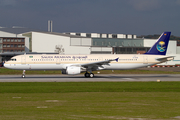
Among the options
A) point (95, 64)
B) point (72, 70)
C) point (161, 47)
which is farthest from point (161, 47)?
point (72, 70)

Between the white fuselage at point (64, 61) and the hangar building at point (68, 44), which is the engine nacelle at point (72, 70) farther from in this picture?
the hangar building at point (68, 44)

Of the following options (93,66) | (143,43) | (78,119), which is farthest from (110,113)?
(143,43)

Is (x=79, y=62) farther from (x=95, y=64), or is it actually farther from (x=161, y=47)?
(x=161, y=47)

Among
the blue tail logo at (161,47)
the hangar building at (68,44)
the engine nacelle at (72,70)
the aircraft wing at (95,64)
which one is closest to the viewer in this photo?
the engine nacelle at (72,70)

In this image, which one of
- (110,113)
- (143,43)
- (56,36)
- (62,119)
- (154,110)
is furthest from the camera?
(143,43)

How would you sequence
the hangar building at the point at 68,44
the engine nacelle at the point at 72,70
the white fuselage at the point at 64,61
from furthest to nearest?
1. the hangar building at the point at 68,44
2. the white fuselage at the point at 64,61
3. the engine nacelle at the point at 72,70

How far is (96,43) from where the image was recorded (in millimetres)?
97750

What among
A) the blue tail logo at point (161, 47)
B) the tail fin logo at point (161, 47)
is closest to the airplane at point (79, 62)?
the blue tail logo at point (161, 47)

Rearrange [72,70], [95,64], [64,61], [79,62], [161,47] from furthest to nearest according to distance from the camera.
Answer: [161,47] < [79,62] < [64,61] < [95,64] < [72,70]

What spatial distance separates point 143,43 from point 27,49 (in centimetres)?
5316

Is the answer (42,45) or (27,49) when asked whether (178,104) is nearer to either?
(42,45)

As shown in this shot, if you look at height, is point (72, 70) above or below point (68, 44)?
Result: below

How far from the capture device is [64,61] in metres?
35.7

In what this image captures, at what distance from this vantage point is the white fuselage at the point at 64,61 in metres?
35.2
